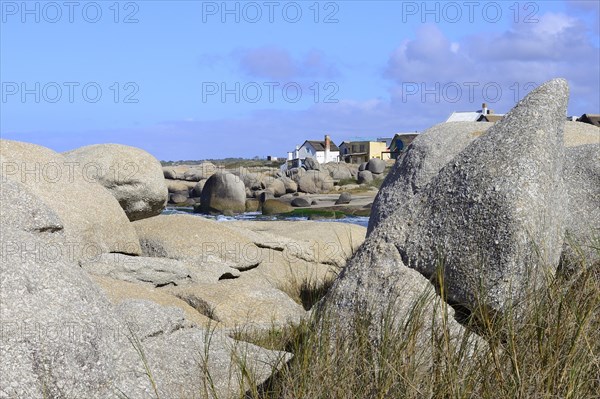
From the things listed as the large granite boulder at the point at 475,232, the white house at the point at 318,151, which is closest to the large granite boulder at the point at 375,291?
the large granite boulder at the point at 475,232

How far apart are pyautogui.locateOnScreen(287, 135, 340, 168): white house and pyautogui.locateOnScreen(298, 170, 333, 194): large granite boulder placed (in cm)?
2883

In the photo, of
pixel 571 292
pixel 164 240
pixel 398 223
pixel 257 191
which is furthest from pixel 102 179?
pixel 257 191

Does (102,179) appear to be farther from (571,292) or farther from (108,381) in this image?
(571,292)

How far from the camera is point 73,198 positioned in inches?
422

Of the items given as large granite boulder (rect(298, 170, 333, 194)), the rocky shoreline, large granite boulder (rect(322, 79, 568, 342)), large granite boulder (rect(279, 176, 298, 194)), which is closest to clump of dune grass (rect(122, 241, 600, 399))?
the rocky shoreline

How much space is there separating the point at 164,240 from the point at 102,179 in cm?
201

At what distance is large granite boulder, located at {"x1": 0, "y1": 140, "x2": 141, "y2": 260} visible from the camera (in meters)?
10.4

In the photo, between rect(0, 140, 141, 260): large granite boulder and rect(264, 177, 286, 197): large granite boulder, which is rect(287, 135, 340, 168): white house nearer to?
rect(264, 177, 286, 197): large granite boulder

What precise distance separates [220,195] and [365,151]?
46.1 meters

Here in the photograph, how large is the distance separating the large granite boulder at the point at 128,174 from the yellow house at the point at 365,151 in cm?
6486

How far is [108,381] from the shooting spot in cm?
509

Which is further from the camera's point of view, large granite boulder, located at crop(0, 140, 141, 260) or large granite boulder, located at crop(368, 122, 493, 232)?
large granite boulder, located at crop(0, 140, 141, 260)

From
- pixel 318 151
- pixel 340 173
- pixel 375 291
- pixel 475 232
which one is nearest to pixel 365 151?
pixel 318 151

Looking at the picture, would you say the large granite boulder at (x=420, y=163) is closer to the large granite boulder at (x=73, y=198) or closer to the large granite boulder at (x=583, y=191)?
the large granite boulder at (x=583, y=191)
